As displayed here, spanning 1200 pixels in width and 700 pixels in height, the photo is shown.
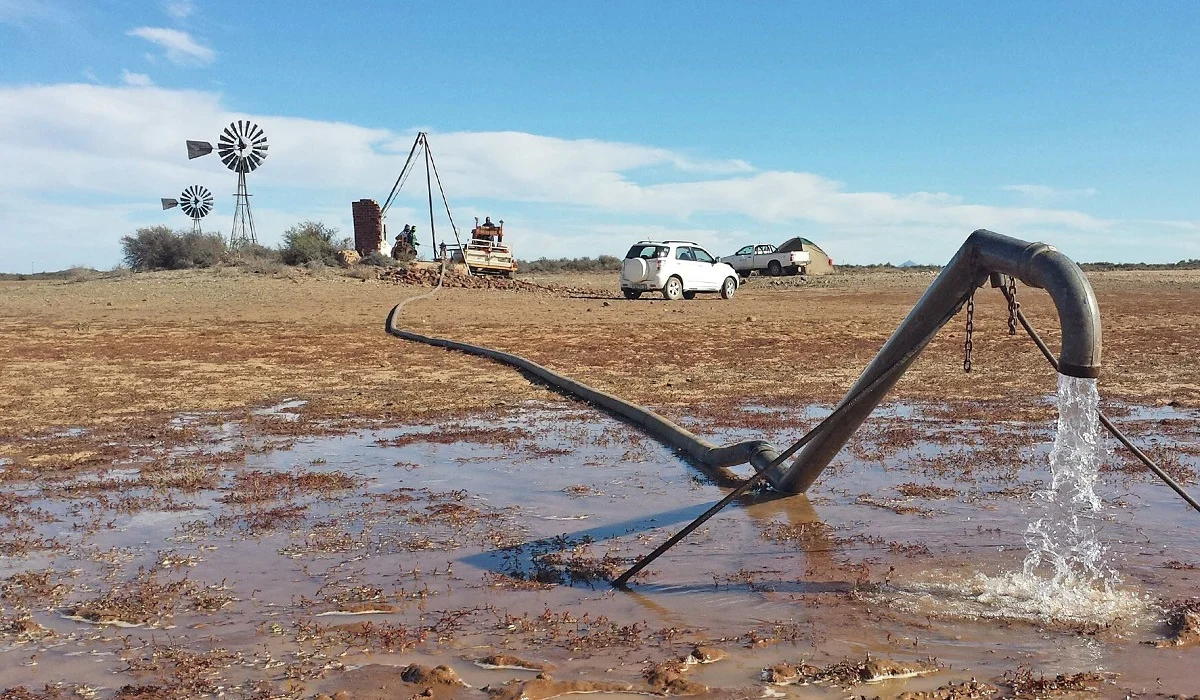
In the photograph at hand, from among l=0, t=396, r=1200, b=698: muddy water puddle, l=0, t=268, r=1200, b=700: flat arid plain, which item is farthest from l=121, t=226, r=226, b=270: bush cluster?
l=0, t=396, r=1200, b=698: muddy water puddle

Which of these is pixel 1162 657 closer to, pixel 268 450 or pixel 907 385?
pixel 268 450

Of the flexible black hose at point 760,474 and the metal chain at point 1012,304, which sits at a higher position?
the metal chain at point 1012,304

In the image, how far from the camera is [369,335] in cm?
1720

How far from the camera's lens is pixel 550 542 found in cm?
526

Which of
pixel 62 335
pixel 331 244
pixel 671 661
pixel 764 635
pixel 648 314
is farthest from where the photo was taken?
pixel 331 244

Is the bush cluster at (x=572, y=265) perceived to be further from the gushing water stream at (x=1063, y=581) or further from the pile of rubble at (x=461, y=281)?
the gushing water stream at (x=1063, y=581)

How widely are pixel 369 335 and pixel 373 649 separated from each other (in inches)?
543

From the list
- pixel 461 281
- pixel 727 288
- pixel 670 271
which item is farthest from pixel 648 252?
pixel 461 281

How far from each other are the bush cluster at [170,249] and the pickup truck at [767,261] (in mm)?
18352

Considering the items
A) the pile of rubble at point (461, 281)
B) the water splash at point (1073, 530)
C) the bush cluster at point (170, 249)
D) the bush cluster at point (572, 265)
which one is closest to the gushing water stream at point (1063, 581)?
the water splash at point (1073, 530)

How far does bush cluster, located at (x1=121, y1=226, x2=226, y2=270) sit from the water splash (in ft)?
105

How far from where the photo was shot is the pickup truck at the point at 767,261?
39.7 m

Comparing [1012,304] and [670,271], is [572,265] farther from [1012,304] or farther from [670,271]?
[1012,304]

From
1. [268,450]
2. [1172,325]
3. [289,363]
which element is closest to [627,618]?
[268,450]
